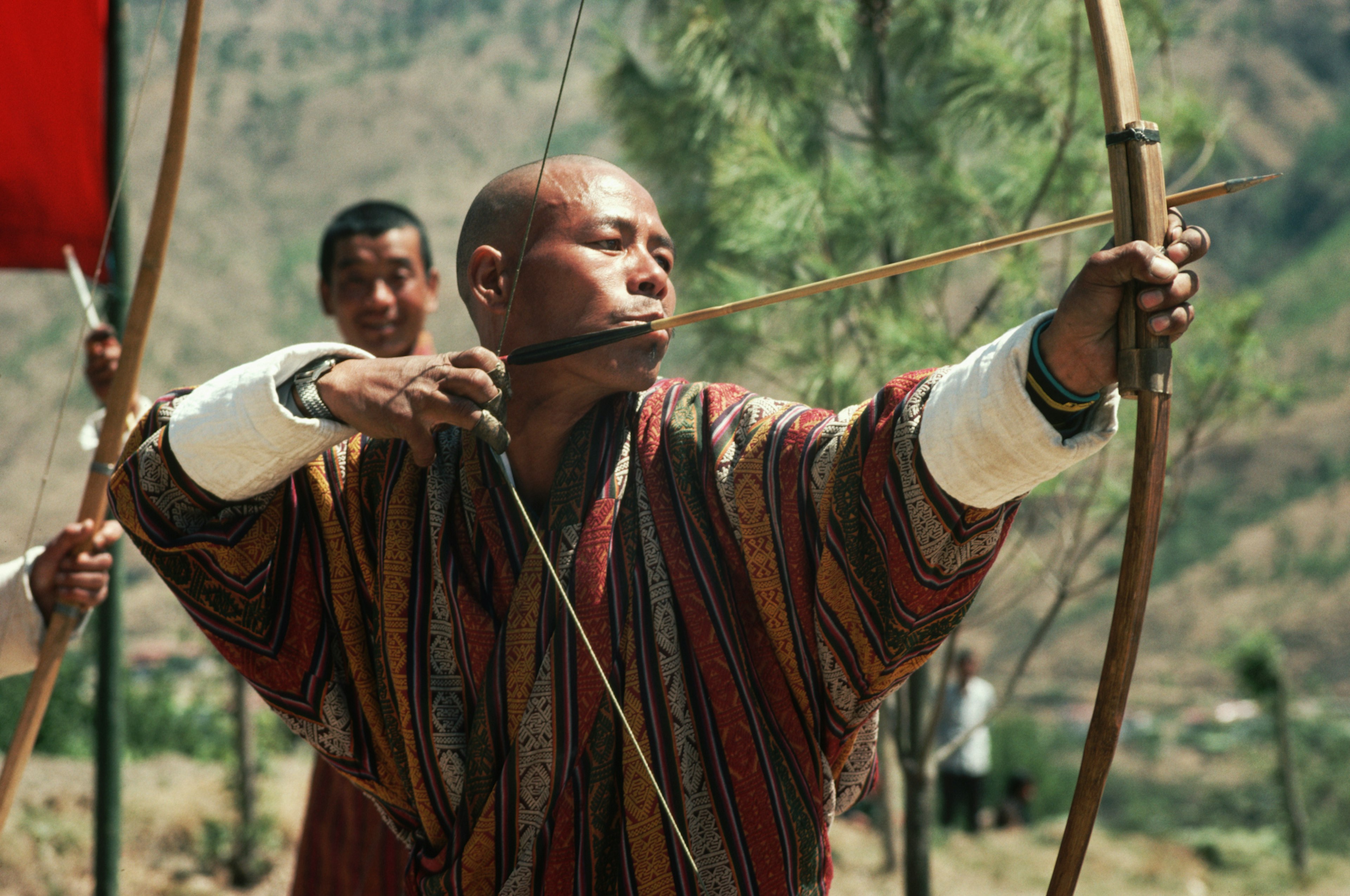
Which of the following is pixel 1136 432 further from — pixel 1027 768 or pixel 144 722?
pixel 1027 768

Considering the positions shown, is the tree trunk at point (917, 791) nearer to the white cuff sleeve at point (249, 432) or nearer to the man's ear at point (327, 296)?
A: the man's ear at point (327, 296)

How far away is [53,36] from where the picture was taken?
3771 mm

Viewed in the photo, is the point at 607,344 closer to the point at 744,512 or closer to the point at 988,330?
the point at 744,512

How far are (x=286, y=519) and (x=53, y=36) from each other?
102 inches

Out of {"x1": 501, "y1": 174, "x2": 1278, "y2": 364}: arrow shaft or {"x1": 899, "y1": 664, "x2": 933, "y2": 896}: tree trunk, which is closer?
{"x1": 501, "y1": 174, "x2": 1278, "y2": 364}: arrow shaft

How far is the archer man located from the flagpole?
200cm

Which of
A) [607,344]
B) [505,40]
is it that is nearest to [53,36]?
[607,344]

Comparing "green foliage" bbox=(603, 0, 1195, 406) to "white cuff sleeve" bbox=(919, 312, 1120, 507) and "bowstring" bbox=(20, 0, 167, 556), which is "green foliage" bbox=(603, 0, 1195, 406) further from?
"white cuff sleeve" bbox=(919, 312, 1120, 507)

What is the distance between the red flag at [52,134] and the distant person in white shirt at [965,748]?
6.68 metres

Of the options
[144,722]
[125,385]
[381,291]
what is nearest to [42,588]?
[125,385]

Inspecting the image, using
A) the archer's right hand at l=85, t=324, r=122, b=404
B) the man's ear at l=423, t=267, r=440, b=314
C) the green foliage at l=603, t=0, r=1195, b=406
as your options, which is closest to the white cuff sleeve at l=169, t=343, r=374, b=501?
the archer's right hand at l=85, t=324, r=122, b=404

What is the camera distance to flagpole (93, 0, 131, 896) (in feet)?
12.2

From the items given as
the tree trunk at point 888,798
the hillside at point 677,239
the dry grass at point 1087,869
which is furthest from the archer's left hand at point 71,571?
the dry grass at point 1087,869

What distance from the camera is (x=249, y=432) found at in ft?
5.78
